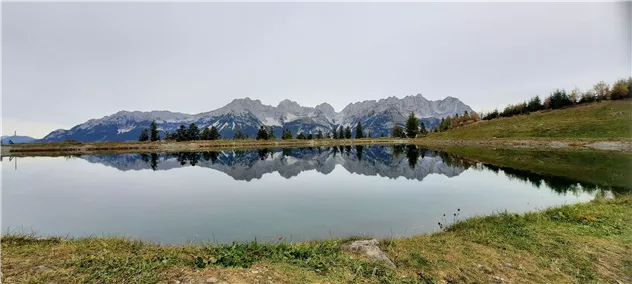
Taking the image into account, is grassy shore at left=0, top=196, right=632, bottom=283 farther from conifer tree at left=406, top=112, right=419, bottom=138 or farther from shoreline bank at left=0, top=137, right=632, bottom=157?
conifer tree at left=406, top=112, right=419, bottom=138

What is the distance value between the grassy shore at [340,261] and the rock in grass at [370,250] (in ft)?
1.12

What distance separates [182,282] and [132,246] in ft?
17.5

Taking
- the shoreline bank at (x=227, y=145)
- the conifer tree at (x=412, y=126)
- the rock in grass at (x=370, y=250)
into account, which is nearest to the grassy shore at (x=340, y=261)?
the rock in grass at (x=370, y=250)

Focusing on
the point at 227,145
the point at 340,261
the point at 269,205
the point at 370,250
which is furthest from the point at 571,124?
the point at 227,145

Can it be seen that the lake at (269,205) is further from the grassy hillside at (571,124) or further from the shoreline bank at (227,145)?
the grassy hillside at (571,124)

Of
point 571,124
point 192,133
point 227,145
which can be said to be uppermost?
point 192,133

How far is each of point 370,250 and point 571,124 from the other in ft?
386

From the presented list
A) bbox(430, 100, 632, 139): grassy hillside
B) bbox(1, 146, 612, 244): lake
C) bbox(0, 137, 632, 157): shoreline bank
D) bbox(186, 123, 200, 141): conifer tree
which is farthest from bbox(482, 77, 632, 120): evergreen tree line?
bbox(186, 123, 200, 141): conifer tree

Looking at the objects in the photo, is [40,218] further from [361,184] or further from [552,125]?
[552,125]

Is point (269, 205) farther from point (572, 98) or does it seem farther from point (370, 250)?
point (572, 98)

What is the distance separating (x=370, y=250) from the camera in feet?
31.2

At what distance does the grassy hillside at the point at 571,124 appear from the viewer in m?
80.4

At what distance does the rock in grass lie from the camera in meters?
8.92

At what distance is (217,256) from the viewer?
8.44 m
